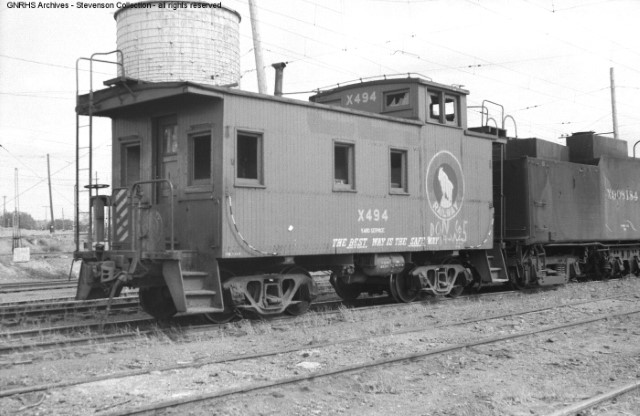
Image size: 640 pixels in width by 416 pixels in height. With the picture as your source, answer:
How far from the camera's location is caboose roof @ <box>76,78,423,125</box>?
9.60m

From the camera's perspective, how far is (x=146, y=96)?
10.2 meters

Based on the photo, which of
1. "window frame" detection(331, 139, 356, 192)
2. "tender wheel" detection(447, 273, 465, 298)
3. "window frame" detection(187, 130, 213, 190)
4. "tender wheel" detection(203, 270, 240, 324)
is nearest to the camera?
"window frame" detection(187, 130, 213, 190)

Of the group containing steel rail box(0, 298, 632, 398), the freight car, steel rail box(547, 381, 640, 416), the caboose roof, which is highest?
the caboose roof

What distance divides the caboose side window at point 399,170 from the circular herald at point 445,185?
2.23ft

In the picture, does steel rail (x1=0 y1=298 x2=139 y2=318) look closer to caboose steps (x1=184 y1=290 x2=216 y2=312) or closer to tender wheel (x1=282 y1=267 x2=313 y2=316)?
caboose steps (x1=184 y1=290 x2=216 y2=312)

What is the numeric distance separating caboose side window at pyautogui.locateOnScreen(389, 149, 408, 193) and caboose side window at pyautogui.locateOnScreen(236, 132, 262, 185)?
3317 mm

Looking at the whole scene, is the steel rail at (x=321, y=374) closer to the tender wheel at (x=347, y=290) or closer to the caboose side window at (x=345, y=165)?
the caboose side window at (x=345, y=165)

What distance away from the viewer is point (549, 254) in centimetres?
1686

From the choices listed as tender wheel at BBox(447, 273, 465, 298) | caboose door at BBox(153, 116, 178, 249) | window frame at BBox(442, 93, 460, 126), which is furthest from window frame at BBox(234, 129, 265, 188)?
tender wheel at BBox(447, 273, 465, 298)

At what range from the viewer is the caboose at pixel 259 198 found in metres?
9.88

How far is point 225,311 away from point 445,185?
5.52 m

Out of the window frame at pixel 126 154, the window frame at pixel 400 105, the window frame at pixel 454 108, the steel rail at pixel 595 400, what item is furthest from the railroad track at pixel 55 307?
the steel rail at pixel 595 400

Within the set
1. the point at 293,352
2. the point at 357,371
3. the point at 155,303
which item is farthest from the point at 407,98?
the point at 357,371

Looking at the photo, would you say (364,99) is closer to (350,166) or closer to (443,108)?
(443,108)
